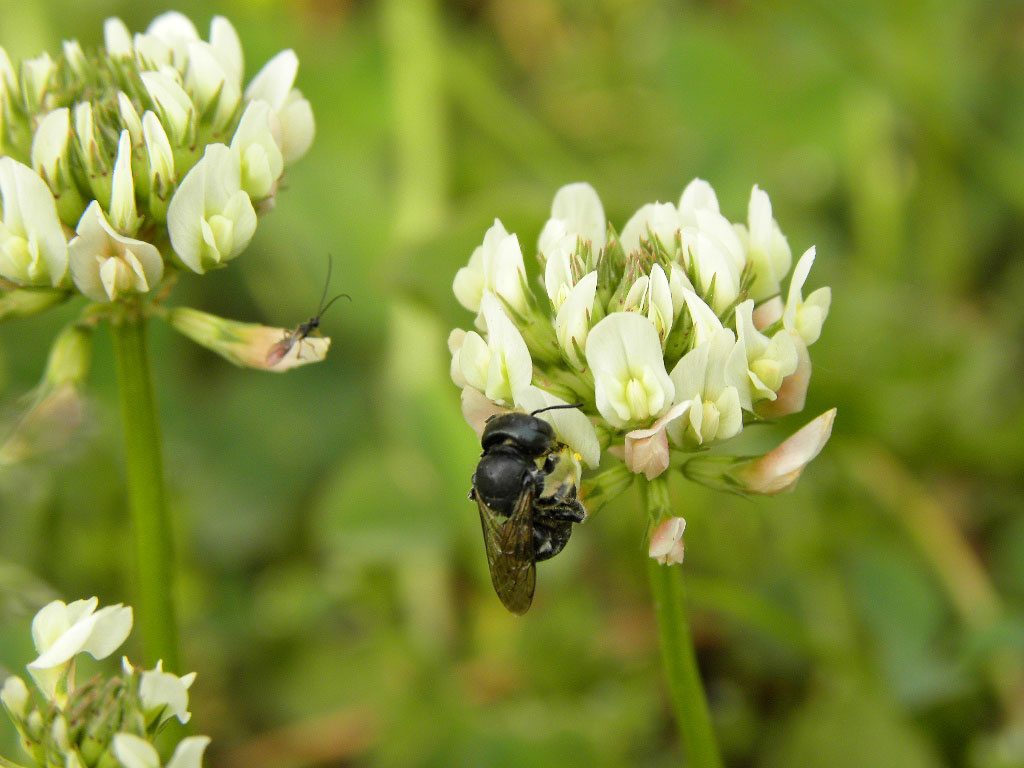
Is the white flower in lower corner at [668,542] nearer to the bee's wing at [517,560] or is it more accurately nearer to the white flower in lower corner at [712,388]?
the white flower in lower corner at [712,388]

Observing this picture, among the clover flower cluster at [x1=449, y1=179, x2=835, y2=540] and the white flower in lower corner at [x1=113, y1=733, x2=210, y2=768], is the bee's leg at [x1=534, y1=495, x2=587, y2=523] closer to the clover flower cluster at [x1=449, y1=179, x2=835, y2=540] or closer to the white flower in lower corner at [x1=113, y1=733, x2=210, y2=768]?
the clover flower cluster at [x1=449, y1=179, x2=835, y2=540]

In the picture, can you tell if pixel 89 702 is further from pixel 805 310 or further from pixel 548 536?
pixel 805 310

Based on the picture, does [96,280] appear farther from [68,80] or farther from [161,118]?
[68,80]

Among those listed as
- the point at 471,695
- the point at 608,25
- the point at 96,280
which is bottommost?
the point at 471,695

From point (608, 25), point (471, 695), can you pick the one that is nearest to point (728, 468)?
point (471, 695)

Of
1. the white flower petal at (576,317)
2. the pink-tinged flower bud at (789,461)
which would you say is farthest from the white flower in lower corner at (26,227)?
the pink-tinged flower bud at (789,461)

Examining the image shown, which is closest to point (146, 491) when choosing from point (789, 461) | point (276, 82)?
point (276, 82)
